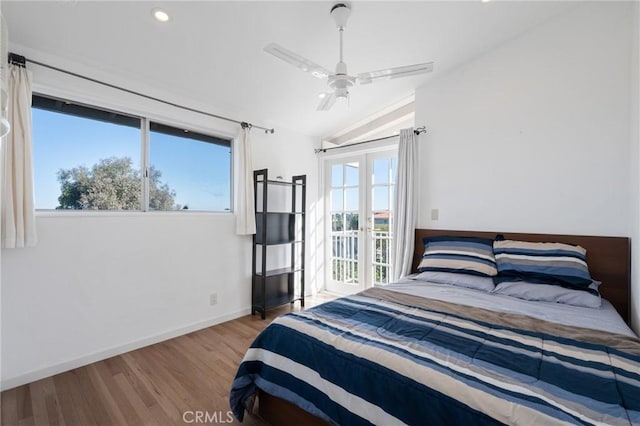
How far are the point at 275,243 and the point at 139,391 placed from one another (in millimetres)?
1830

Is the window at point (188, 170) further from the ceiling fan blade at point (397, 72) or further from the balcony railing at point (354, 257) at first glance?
the ceiling fan blade at point (397, 72)

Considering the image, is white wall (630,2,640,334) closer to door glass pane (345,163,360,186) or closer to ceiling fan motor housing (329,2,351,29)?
ceiling fan motor housing (329,2,351,29)

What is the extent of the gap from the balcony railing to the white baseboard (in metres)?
1.67

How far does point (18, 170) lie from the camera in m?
1.96

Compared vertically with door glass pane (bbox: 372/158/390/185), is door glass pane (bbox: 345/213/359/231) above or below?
below

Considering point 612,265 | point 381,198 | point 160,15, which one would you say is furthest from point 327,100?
point 612,265

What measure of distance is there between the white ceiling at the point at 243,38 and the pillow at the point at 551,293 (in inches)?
86.9

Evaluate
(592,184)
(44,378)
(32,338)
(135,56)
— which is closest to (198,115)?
(135,56)

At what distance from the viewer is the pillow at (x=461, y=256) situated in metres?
2.46

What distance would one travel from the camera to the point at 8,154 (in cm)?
193

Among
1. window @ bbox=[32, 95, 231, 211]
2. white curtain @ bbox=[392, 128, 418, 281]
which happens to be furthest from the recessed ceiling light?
white curtain @ bbox=[392, 128, 418, 281]

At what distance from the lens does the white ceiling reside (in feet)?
6.49

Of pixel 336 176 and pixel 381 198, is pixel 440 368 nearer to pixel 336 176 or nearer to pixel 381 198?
pixel 381 198

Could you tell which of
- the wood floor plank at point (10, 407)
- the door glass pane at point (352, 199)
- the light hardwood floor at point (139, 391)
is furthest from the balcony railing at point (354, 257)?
the wood floor plank at point (10, 407)
